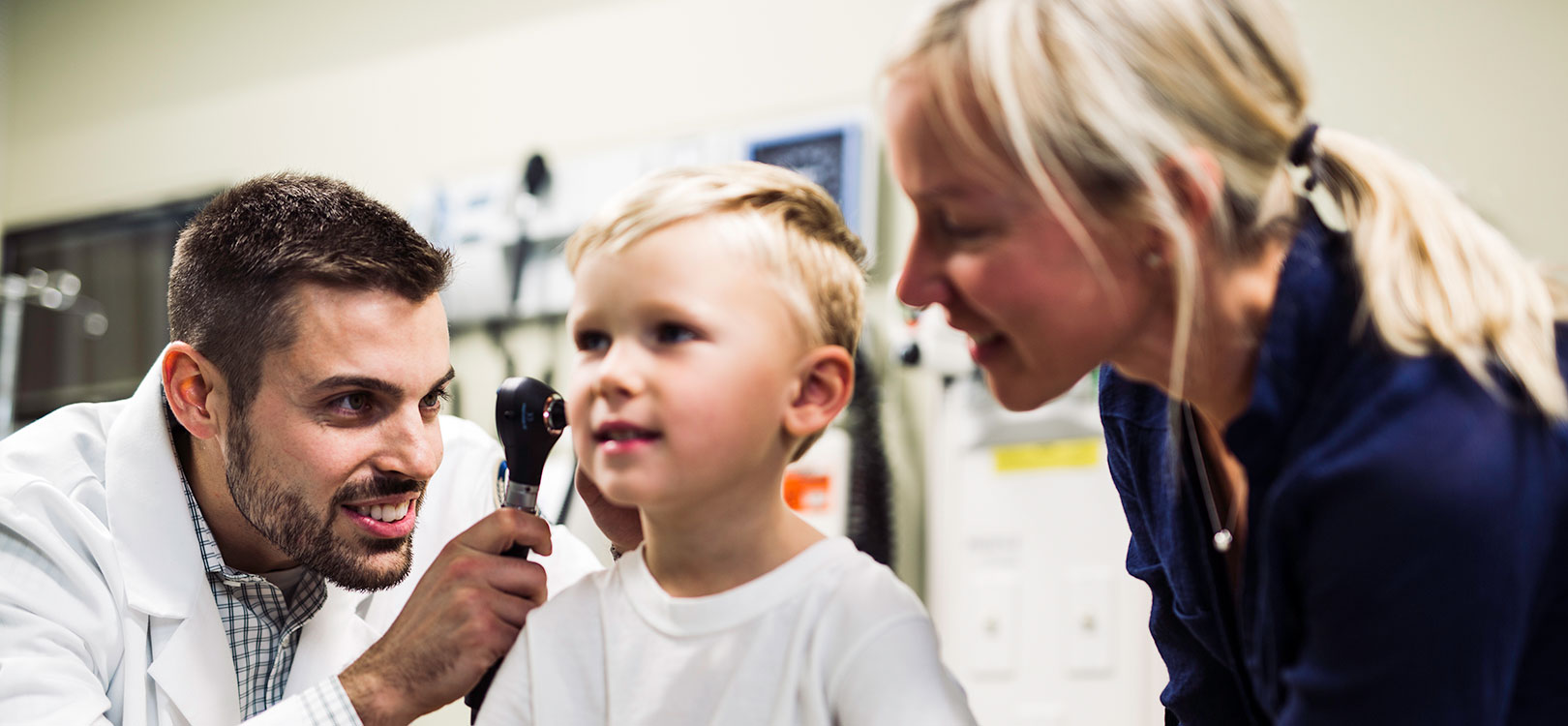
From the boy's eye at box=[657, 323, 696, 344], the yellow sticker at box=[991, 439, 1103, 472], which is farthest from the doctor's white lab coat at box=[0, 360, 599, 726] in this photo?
the yellow sticker at box=[991, 439, 1103, 472]

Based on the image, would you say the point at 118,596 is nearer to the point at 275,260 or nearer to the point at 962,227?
the point at 275,260

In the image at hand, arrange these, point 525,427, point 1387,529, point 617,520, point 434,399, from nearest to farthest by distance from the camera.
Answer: point 1387,529, point 525,427, point 617,520, point 434,399

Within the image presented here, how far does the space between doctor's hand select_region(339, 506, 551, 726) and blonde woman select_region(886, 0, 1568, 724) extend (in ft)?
1.39

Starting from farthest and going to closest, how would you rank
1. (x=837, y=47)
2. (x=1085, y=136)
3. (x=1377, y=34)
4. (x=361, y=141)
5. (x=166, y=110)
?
(x=166, y=110) < (x=361, y=141) < (x=837, y=47) < (x=1377, y=34) < (x=1085, y=136)

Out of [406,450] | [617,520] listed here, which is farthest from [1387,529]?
[406,450]

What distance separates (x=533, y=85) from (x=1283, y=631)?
2.80m

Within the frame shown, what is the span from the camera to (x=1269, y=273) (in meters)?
0.77

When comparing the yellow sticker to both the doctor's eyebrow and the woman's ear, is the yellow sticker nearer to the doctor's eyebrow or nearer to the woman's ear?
the doctor's eyebrow

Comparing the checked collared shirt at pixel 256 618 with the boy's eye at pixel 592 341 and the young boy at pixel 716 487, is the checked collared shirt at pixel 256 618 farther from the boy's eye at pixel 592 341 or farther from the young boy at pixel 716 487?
the boy's eye at pixel 592 341

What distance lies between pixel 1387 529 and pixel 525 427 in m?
0.62

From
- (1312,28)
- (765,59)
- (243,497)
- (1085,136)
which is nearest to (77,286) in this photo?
(765,59)

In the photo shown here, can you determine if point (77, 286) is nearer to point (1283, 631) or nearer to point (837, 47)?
point (837, 47)

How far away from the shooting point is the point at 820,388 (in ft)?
2.99

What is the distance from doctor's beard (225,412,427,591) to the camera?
4.09 ft
